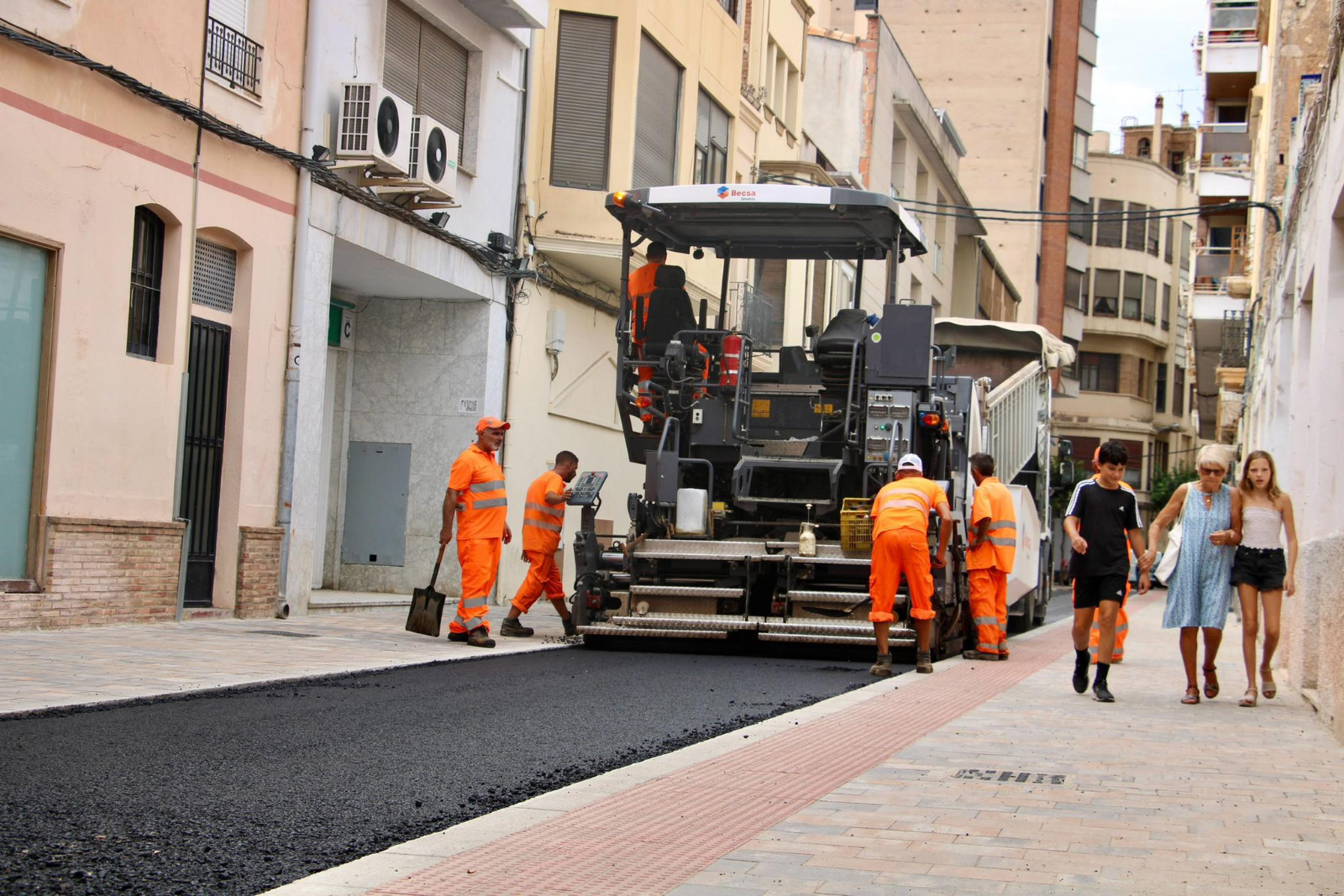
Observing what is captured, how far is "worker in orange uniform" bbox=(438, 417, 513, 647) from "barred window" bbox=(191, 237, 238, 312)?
289 cm

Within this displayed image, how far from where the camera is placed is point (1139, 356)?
67.4m

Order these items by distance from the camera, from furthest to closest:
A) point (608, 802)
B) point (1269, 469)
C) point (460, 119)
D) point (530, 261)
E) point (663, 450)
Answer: point (530, 261) < point (460, 119) < point (663, 450) < point (1269, 469) < point (608, 802)

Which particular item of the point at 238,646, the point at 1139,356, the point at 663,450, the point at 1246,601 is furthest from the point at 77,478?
the point at 1139,356

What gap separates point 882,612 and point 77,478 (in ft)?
18.4

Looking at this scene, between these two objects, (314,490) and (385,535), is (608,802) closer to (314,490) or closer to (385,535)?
(314,490)

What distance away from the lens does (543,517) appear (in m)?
13.2

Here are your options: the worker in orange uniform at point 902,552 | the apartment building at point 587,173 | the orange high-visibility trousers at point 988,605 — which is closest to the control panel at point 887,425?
the worker in orange uniform at point 902,552

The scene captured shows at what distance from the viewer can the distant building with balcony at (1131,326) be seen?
2566 inches

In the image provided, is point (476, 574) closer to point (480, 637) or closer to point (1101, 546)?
point (480, 637)

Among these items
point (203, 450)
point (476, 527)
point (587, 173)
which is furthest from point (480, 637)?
point (587, 173)

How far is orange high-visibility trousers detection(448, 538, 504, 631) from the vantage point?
38.4ft

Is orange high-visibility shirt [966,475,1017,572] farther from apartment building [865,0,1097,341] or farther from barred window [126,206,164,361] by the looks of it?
apartment building [865,0,1097,341]

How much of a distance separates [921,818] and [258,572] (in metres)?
9.23

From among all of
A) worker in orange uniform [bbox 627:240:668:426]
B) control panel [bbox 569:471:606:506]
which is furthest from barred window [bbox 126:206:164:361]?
worker in orange uniform [bbox 627:240:668:426]
